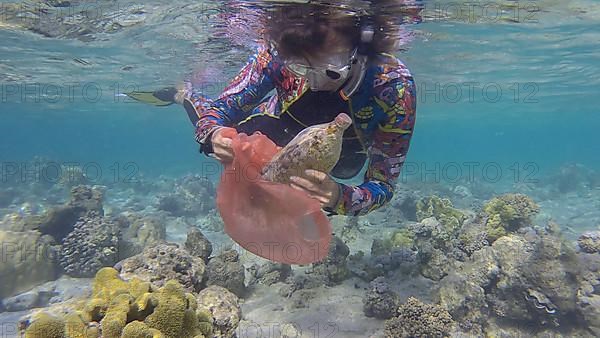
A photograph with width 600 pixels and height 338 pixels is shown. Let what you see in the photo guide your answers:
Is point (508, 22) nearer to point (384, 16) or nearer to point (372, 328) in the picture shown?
point (384, 16)

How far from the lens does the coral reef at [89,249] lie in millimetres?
8656

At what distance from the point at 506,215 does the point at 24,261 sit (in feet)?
34.1

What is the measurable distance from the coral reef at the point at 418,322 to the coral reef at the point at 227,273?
265 cm

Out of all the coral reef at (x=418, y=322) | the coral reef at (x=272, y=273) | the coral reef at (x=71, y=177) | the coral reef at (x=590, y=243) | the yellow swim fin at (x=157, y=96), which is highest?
the yellow swim fin at (x=157, y=96)

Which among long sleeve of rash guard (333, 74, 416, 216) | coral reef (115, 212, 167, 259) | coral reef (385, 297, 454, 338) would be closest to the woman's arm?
long sleeve of rash guard (333, 74, 416, 216)

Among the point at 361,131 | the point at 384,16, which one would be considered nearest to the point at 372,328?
the point at 361,131

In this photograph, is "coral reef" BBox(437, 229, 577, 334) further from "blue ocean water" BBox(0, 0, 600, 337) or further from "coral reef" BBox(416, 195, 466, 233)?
"coral reef" BBox(416, 195, 466, 233)

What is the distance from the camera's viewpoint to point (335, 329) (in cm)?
573

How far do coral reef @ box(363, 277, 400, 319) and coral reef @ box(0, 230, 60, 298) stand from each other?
6928mm

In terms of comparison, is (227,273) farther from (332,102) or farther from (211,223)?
(211,223)

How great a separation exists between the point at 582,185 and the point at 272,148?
92.0ft

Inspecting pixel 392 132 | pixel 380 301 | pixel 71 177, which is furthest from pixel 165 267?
pixel 71 177

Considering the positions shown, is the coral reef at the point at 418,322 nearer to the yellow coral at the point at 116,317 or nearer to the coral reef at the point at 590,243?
the yellow coral at the point at 116,317

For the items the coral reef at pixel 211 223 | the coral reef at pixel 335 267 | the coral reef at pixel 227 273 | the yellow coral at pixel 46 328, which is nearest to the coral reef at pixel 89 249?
the coral reef at pixel 227 273
